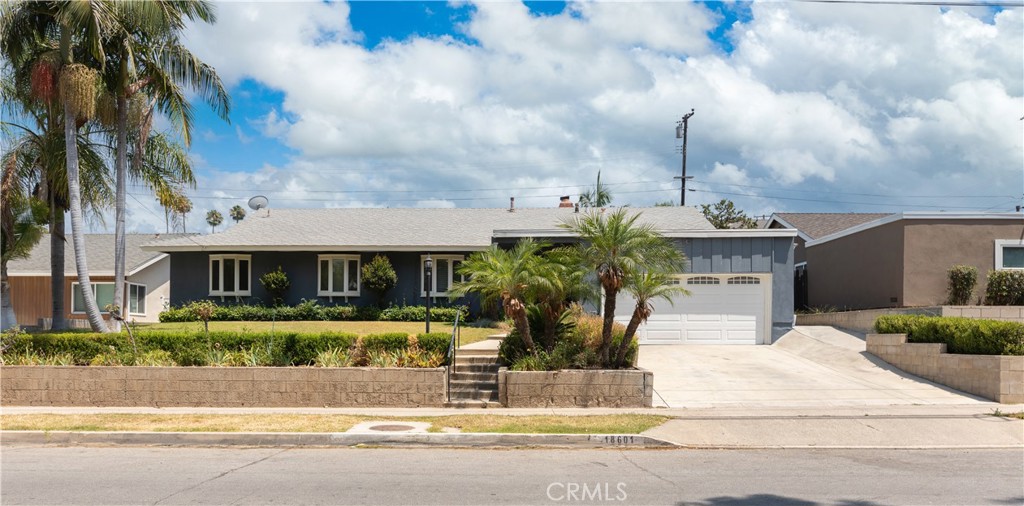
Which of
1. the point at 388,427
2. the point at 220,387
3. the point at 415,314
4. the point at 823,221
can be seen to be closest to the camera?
the point at 388,427

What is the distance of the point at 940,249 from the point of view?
67.0 feet

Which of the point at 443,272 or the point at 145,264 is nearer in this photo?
the point at 443,272

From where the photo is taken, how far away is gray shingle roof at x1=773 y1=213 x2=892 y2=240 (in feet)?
95.8

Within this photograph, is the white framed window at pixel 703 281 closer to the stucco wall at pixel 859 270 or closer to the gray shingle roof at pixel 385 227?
the stucco wall at pixel 859 270

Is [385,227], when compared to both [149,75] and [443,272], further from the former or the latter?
[149,75]

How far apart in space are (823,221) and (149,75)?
2412 centimetres

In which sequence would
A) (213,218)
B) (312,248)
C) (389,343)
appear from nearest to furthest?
(389,343) < (312,248) < (213,218)

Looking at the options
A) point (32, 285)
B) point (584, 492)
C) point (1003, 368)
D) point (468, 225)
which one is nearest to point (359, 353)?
point (584, 492)

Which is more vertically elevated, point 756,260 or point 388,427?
point 756,260

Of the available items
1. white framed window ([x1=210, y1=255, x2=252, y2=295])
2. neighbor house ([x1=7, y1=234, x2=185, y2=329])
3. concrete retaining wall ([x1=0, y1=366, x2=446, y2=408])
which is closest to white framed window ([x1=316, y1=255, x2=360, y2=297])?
white framed window ([x1=210, y1=255, x2=252, y2=295])

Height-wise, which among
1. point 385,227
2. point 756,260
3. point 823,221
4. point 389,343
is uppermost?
point 823,221

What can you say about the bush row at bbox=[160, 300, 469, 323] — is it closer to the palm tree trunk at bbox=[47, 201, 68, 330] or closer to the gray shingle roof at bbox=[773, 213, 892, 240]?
the palm tree trunk at bbox=[47, 201, 68, 330]

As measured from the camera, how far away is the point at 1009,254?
2047 centimetres

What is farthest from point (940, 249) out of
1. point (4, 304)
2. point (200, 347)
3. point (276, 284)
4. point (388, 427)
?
point (4, 304)
